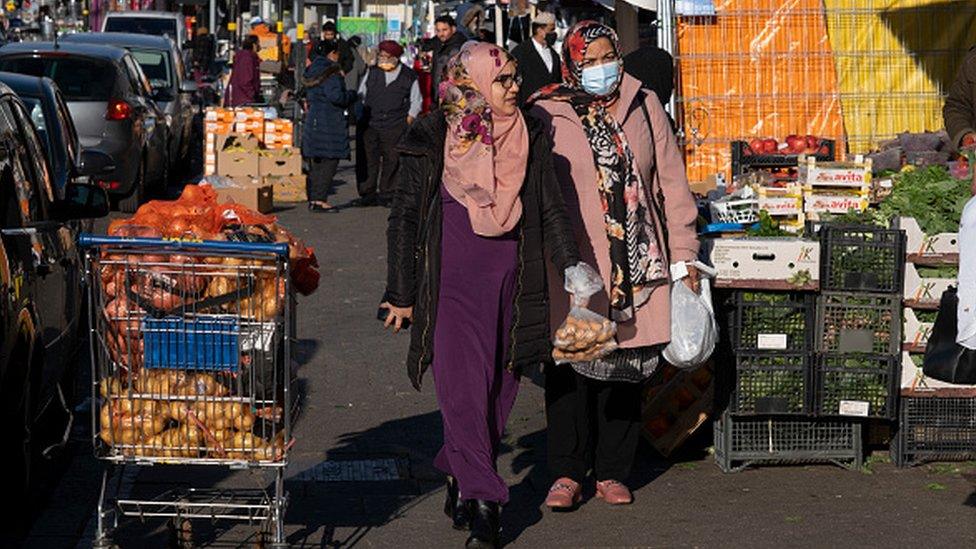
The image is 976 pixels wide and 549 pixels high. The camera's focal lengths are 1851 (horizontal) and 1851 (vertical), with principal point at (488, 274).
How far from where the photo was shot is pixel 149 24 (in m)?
38.3

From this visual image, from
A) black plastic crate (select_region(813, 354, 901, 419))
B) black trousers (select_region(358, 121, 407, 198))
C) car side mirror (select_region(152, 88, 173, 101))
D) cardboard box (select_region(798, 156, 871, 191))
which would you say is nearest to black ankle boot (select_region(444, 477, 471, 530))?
black plastic crate (select_region(813, 354, 901, 419))

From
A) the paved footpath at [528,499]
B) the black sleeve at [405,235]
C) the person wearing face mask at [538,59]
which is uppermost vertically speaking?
the person wearing face mask at [538,59]

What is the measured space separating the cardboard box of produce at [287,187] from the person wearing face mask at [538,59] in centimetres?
659

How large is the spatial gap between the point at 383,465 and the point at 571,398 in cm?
120

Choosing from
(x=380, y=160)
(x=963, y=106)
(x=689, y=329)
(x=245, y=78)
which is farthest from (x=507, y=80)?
(x=245, y=78)

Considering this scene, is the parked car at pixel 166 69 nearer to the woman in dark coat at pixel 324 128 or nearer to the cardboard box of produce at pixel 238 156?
the cardboard box of produce at pixel 238 156

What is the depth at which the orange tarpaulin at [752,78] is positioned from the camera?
1312 cm

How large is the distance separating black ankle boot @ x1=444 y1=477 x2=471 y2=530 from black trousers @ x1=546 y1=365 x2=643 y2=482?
0.55 m

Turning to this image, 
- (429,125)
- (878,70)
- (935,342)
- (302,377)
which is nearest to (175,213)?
Answer: (429,125)

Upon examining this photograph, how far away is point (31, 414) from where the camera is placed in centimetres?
744

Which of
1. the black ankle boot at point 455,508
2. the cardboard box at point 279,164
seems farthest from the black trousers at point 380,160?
the black ankle boot at point 455,508

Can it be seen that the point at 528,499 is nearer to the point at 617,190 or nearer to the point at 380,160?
the point at 617,190

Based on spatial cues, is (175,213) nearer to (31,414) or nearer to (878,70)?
(31,414)

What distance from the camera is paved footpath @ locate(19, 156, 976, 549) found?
727cm
